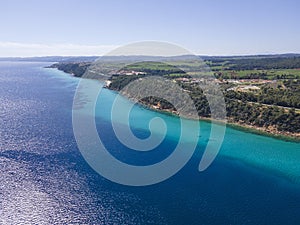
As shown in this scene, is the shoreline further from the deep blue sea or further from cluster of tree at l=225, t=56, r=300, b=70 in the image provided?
cluster of tree at l=225, t=56, r=300, b=70

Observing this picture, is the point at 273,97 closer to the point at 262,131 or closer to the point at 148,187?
the point at 262,131

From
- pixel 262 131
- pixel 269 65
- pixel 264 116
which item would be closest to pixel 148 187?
pixel 262 131

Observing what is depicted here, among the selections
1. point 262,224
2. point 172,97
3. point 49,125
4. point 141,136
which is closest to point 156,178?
point 262,224

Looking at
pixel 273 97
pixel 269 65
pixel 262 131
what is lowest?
pixel 262 131

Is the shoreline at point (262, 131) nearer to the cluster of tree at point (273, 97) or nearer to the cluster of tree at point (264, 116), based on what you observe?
the cluster of tree at point (264, 116)

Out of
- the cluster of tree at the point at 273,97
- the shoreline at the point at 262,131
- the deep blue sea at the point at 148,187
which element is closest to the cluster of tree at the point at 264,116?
the shoreline at the point at 262,131

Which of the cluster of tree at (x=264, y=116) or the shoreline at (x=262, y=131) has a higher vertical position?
the cluster of tree at (x=264, y=116)

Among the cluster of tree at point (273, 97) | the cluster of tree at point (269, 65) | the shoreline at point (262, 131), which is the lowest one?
the shoreline at point (262, 131)

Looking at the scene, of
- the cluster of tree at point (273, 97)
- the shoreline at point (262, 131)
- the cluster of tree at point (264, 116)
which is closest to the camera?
the shoreline at point (262, 131)
